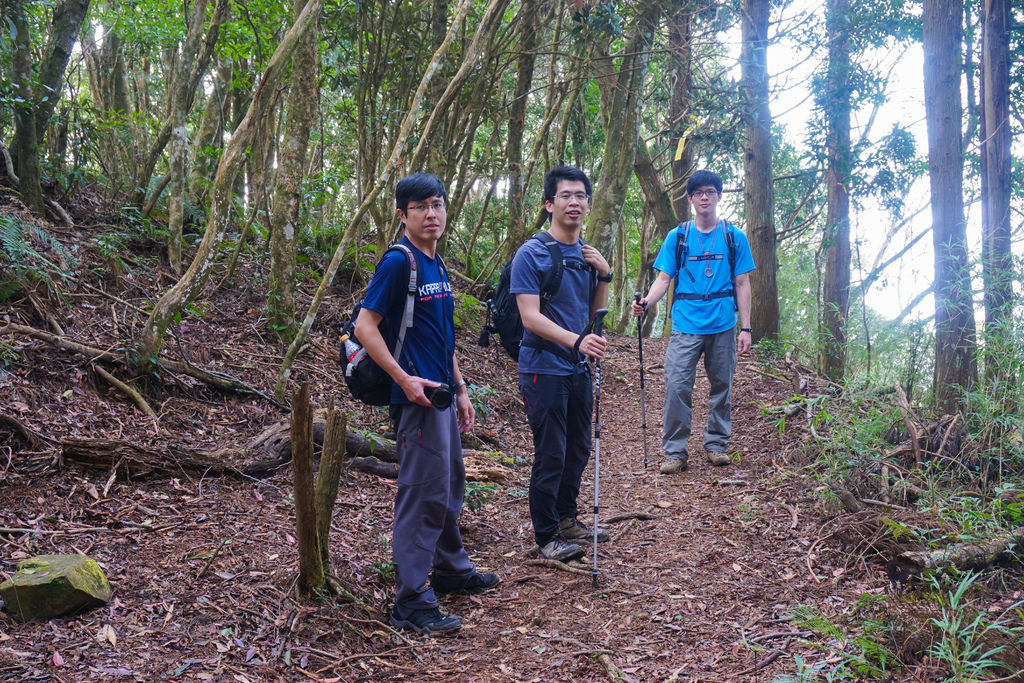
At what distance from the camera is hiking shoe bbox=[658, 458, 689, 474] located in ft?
20.5

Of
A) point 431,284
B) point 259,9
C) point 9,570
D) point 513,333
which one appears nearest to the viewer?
point 9,570

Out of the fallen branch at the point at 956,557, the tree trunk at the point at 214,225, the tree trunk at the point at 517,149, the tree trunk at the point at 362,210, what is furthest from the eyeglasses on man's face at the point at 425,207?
A: the tree trunk at the point at 517,149

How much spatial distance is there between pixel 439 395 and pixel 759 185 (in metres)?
8.55

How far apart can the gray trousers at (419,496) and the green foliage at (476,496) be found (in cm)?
128

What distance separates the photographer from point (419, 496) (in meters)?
3.57

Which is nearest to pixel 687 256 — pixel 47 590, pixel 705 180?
pixel 705 180

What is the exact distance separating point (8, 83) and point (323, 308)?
382cm

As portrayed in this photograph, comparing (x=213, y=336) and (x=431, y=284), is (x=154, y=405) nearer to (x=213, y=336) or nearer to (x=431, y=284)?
(x=213, y=336)

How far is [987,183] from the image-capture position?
556 centimetres

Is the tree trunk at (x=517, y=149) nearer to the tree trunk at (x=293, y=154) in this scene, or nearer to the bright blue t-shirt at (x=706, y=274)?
the tree trunk at (x=293, y=154)

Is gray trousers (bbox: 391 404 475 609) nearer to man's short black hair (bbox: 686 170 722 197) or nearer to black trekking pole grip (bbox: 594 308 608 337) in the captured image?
black trekking pole grip (bbox: 594 308 608 337)

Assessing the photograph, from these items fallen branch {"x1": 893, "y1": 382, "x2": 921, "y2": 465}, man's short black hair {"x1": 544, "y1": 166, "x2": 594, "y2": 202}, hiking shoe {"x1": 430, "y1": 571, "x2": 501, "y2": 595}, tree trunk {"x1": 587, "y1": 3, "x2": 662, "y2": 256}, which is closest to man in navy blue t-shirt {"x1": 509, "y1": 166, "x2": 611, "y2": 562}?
man's short black hair {"x1": 544, "y1": 166, "x2": 594, "y2": 202}

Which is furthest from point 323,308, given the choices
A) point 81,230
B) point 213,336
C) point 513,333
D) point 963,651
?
point 963,651

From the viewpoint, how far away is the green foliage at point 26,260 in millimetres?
5785
